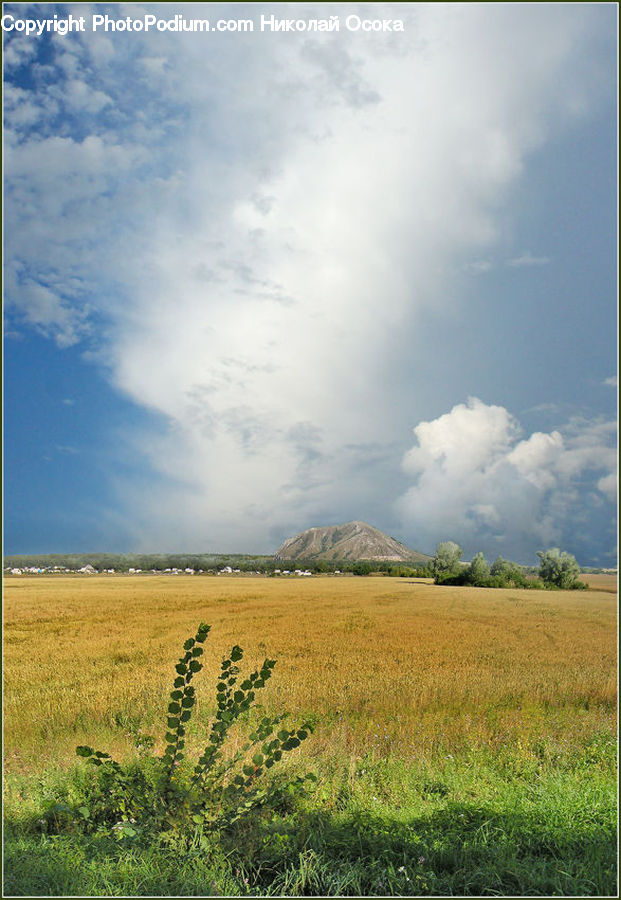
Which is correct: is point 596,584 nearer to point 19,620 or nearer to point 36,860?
point 36,860

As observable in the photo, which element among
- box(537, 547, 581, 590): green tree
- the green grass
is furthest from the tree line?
the green grass

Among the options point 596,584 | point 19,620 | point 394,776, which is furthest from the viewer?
point 19,620

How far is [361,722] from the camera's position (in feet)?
17.1

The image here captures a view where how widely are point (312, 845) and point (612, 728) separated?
321 centimetres

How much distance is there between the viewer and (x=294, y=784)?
357 centimetres

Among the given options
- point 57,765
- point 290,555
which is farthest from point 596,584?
point 57,765

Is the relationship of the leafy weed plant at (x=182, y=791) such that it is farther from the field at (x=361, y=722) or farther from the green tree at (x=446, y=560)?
the green tree at (x=446, y=560)

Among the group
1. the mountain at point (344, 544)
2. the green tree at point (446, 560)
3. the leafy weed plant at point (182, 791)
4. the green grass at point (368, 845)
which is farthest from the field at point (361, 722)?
the mountain at point (344, 544)

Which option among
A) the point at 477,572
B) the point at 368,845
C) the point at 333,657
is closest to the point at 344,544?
the point at 333,657

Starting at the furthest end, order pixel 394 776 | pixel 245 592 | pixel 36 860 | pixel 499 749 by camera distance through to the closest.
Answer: pixel 245 592 → pixel 499 749 → pixel 394 776 → pixel 36 860

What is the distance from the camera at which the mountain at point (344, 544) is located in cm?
693

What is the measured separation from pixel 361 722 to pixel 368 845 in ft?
5.40

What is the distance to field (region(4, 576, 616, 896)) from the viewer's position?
10.9 ft

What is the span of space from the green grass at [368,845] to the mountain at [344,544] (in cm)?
297
